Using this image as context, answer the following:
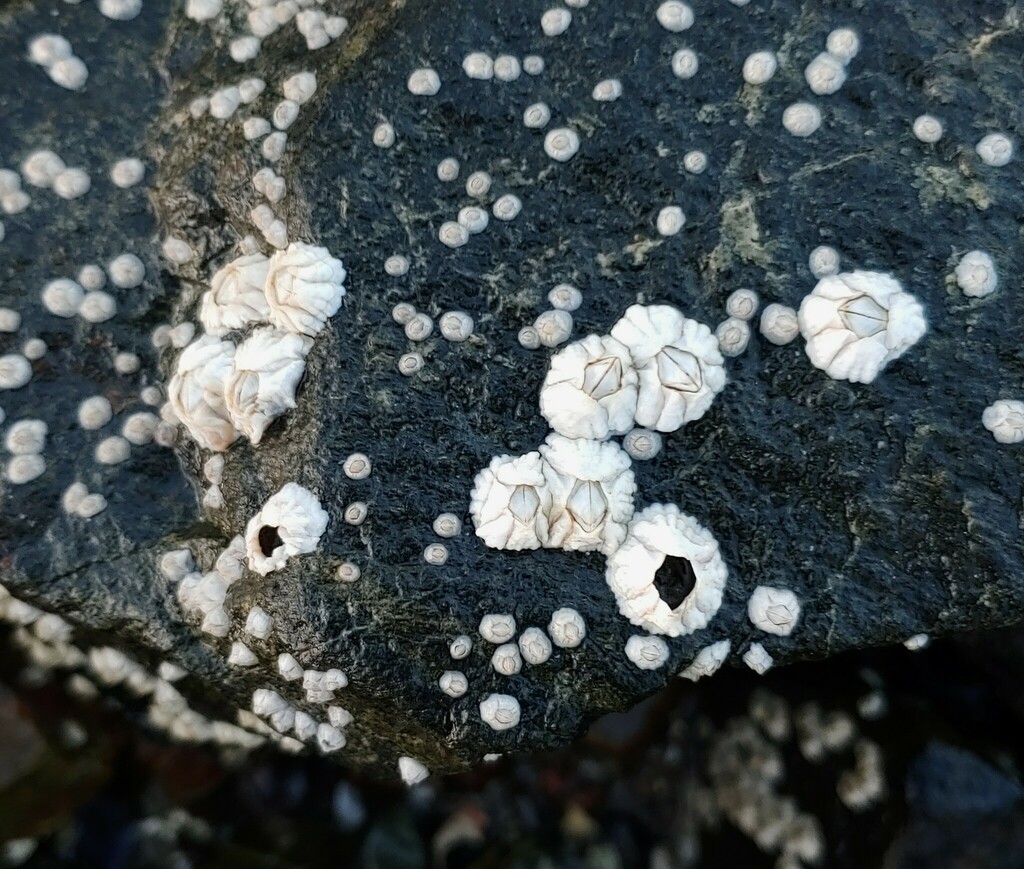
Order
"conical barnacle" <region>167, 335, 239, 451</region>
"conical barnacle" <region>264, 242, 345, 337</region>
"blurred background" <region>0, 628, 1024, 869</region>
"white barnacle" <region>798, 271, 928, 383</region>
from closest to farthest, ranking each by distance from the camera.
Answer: "white barnacle" <region>798, 271, 928, 383</region>
"conical barnacle" <region>264, 242, 345, 337</region>
"conical barnacle" <region>167, 335, 239, 451</region>
"blurred background" <region>0, 628, 1024, 869</region>

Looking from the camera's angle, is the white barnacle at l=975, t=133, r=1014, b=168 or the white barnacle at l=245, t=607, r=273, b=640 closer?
the white barnacle at l=975, t=133, r=1014, b=168

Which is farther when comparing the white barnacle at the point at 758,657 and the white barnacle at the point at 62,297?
the white barnacle at the point at 62,297

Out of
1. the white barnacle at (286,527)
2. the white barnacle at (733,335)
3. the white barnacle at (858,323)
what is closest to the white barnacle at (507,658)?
the white barnacle at (286,527)

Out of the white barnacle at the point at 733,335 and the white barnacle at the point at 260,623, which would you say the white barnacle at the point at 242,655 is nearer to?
the white barnacle at the point at 260,623

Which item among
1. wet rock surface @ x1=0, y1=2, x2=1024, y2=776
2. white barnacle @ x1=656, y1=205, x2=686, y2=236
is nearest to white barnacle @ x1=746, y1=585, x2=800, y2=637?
wet rock surface @ x1=0, y1=2, x2=1024, y2=776

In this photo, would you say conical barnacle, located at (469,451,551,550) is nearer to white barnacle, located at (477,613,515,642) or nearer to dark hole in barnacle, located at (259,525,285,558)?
white barnacle, located at (477,613,515,642)

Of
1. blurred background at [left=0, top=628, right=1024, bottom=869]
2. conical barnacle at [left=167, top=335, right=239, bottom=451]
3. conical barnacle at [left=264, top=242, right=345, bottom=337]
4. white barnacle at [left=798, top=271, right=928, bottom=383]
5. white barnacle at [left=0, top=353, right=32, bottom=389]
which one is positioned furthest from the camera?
blurred background at [left=0, top=628, right=1024, bottom=869]

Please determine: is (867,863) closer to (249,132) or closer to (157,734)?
(157,734)
